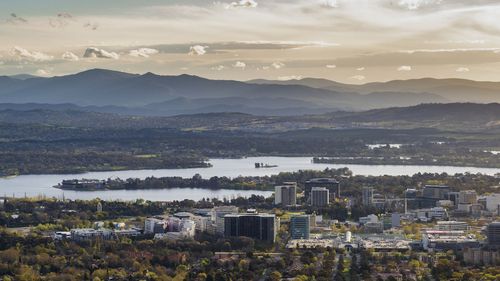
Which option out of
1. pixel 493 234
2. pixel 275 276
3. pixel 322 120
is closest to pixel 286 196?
pixel 493 234

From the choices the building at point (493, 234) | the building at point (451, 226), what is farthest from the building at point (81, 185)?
the building at point (493, 234)

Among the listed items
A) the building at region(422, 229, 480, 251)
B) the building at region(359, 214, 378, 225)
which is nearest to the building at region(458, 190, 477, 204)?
the building at region(359, 214, 378, 225)

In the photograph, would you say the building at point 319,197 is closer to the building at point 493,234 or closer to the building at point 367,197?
the building at point 367,197

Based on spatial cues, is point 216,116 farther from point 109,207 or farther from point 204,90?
point 204,90

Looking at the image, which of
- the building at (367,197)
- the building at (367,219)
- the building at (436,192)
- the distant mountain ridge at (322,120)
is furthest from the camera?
the distant mountain ridge at (322,120)

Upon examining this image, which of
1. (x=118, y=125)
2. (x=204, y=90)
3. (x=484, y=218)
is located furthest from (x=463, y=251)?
(x=204, y=90)

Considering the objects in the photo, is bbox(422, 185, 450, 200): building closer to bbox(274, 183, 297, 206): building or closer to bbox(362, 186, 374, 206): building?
bbox(362, 186, 374, 206): building

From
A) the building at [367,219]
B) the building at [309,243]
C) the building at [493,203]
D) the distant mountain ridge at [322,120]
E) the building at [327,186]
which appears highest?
the distant mountain ridge at [322,120]

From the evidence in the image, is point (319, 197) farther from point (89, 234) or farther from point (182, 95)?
point (182, 95)
